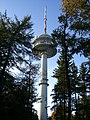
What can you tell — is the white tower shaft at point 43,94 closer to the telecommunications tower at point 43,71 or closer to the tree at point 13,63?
the telecommunications tower at point 43,71

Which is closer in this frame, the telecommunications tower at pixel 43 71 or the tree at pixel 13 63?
the tree at pixel 13 63

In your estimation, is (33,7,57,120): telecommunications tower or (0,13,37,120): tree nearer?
(0,13,37,120): tree

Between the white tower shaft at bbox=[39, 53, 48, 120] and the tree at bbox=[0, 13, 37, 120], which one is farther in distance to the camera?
the white tower shaft at bbox=[39, 53, 48, 120]

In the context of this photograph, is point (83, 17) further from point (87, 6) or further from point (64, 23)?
point (64, 23)

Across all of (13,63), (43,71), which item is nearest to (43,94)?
(43,71)

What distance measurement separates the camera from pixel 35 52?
30734 mm

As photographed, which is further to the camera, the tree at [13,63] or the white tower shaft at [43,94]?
the white tower shaft at [43,94]

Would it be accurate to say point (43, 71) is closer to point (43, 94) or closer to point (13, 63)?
point (43, 94)

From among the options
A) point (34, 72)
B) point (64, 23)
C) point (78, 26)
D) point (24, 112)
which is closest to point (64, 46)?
point (64, 23)

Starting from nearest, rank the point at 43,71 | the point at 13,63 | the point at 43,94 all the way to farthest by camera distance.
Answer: the point at 13,63
the point at 43,94
the point at 43,71

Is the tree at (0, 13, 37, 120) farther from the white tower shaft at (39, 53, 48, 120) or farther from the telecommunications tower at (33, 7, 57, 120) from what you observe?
the white tower shaft at (39, 53, 48, 120)

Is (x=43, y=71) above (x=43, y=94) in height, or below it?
above

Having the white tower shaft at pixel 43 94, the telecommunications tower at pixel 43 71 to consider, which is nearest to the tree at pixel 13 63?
the telecommunications tower at pixel 43 71

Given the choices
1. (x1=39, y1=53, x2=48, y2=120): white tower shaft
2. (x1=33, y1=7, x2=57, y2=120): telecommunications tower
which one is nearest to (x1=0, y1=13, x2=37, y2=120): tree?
(x1=33, y1=7, x2=57, y2=120): telecommunications tower
